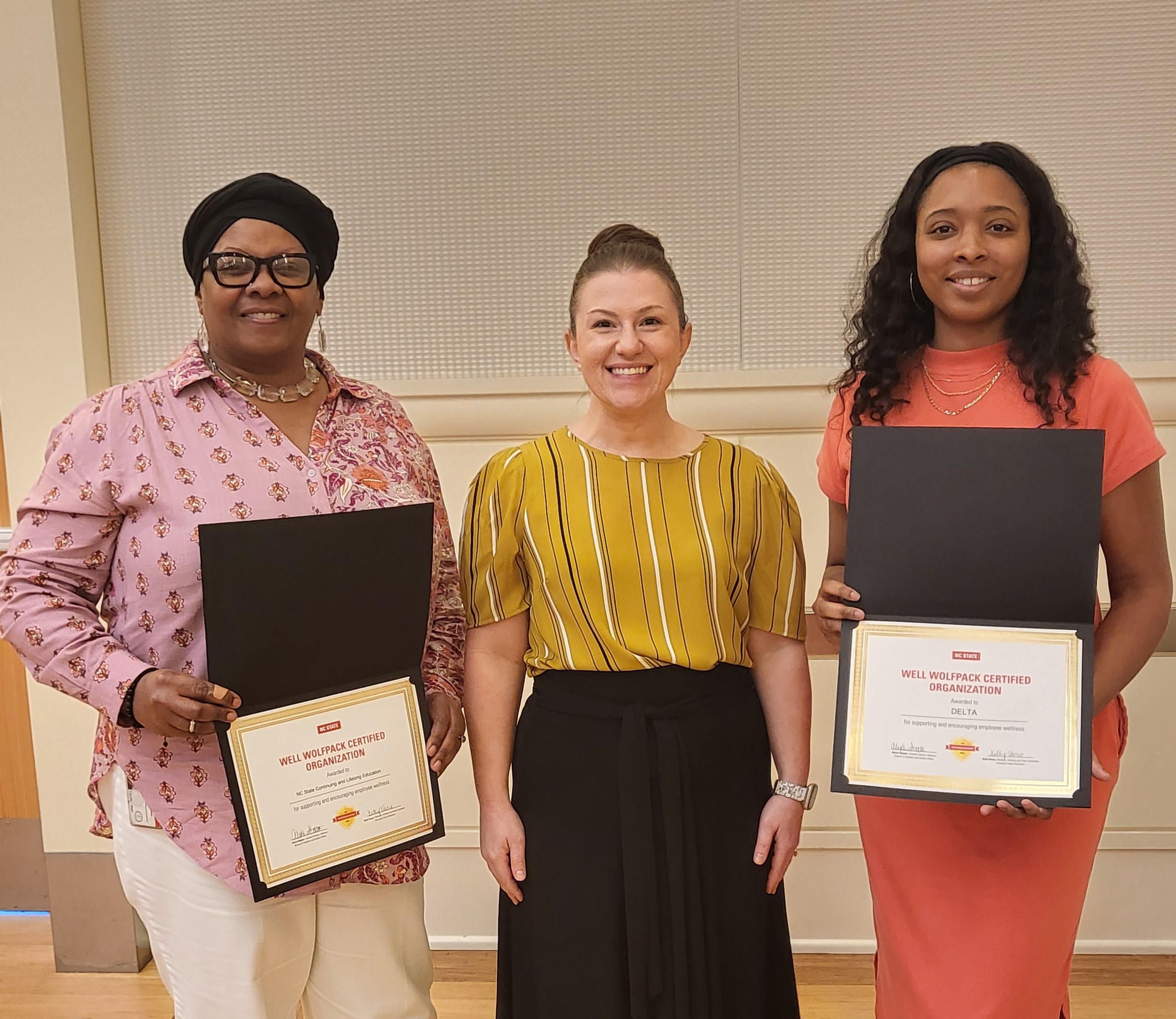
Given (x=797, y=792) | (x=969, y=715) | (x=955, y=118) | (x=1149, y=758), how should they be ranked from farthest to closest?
(x=1149, y=758) → (x=955, y=118) → (x=797, y=792) → (x=969, y=715)

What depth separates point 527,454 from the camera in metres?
1.58

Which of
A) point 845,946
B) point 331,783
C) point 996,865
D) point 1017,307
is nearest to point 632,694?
point 331,783

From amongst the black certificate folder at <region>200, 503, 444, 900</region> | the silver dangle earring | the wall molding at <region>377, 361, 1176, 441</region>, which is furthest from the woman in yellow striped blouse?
the wall molding at <region>377, 361, 1176, 441</region>

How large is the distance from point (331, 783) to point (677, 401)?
1.64 metres

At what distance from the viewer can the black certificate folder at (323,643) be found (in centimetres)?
131

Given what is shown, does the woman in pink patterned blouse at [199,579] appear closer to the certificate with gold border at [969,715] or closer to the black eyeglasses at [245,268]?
the black eyeglasses at [245,268]

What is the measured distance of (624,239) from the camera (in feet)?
5.18

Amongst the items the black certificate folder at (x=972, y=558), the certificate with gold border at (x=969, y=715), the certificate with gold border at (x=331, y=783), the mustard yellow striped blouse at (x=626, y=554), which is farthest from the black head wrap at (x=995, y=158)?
the certificate with gold border at (x=331, y=783)

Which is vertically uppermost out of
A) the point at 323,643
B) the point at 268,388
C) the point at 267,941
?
the point at 268,388

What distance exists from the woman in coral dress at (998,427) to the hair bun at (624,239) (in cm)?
40

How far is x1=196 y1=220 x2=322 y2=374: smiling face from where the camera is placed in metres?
1.48

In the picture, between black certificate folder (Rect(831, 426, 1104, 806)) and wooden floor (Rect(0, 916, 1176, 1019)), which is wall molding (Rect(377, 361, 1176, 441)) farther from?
wooden floor (Rect(0, 916, 1176, 1019))

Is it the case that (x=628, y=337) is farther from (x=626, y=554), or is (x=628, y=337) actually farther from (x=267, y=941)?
(x=267, y=941)

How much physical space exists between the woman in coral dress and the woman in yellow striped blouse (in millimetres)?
185
